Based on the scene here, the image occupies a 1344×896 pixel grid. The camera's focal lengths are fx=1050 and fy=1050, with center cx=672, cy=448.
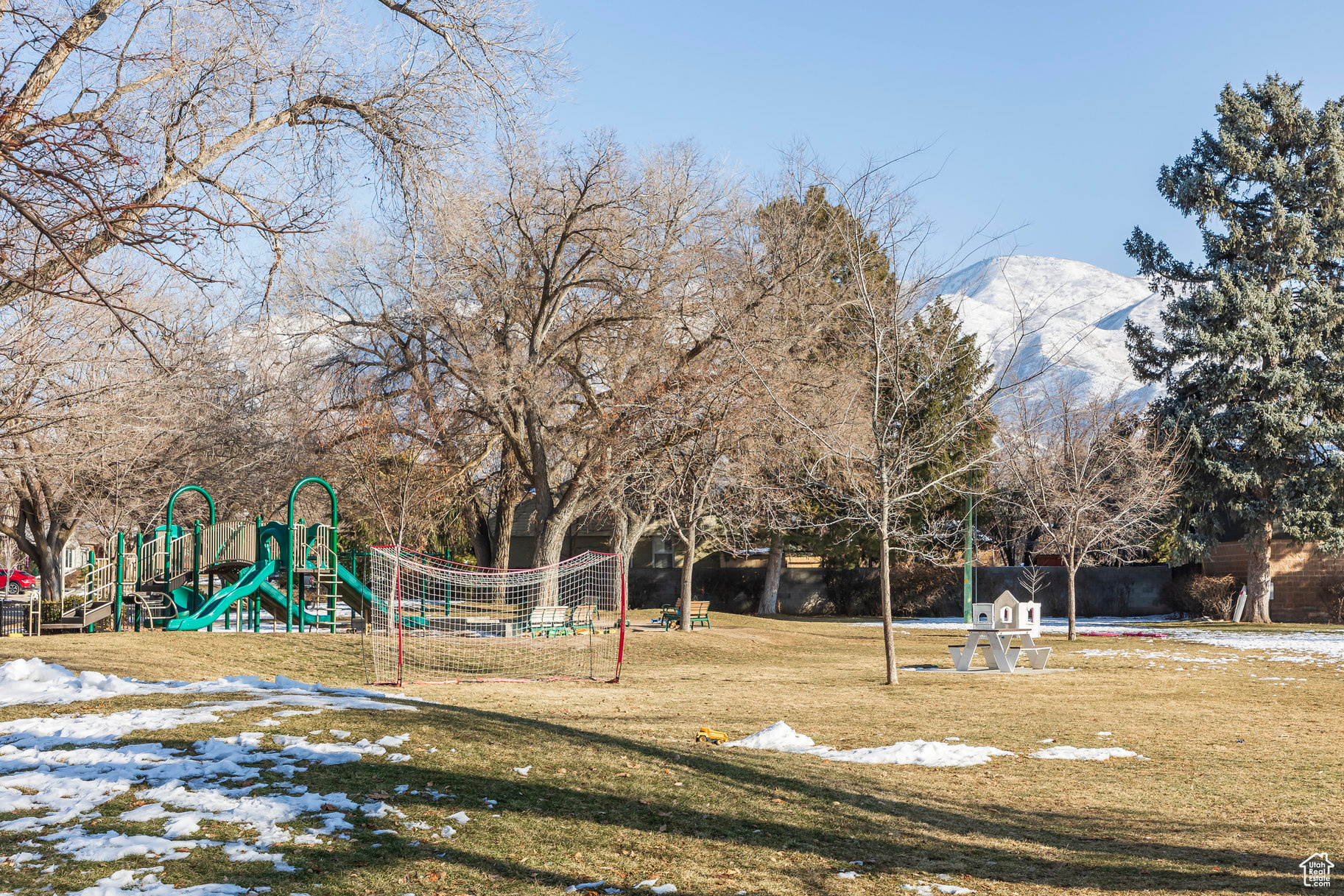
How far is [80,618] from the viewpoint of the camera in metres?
20.2

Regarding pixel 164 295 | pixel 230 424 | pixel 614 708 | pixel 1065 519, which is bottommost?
pixel 614 708

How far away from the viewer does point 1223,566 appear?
37.3m

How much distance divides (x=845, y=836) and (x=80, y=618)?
18.4m

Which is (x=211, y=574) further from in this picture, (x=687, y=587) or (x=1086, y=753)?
(x=1086, y=753)

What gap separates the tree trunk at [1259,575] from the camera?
111 feet

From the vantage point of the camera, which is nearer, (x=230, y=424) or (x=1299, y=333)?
(x=230, y=424)

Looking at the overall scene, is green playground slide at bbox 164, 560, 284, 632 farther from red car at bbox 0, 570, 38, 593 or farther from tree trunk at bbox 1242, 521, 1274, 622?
tree trunk at bbox 1242, 521, 1274, 622

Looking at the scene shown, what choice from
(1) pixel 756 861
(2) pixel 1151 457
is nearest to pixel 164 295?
(1) pixel 756 861

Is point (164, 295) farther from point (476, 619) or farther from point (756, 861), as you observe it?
point (756, 861)

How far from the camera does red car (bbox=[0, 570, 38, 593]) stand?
41.1 m

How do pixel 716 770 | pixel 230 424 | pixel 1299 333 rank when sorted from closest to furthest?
pixel 716 770 < pixel 230 424 < pixel 1299 333

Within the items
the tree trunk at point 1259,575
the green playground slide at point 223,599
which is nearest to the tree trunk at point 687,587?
the green playground slide at point 223,599

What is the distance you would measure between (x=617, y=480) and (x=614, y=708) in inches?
482

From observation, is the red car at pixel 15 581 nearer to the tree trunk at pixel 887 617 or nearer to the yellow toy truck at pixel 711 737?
the tree trunk at pixel 887 617
